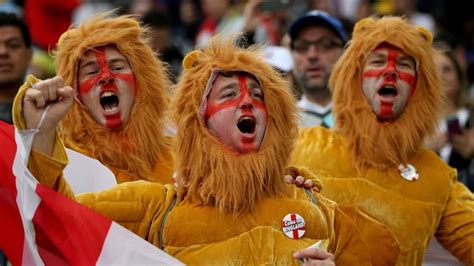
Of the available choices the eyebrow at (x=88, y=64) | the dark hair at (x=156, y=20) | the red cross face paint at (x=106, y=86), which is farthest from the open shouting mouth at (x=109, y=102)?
the dark hair at (x=156, y=20)

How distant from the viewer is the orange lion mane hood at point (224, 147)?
5363 mm

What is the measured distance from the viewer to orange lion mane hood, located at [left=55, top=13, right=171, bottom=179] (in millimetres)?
6359

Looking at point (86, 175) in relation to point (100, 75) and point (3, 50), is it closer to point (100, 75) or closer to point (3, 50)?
point (100, 75)

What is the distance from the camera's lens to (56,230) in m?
5.25

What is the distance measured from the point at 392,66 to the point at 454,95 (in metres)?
2.56

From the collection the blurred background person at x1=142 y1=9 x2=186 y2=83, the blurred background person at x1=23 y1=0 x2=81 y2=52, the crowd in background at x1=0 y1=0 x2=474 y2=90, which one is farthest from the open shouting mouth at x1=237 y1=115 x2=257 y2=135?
the blurred background person at x1=23 y1=0 x2=81 y2=52

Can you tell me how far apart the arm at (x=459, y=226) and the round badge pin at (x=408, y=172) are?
0.19 meters

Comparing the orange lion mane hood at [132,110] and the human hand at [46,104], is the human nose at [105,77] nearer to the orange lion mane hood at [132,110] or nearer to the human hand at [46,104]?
the orange lion mane hood at [132,110]

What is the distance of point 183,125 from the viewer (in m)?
5.49

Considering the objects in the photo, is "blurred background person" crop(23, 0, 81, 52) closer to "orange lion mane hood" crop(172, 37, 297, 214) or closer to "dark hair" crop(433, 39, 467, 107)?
"dark hair" crop(433, 39, 467, 107)

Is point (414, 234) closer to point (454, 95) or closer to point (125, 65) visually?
point (125, 65)

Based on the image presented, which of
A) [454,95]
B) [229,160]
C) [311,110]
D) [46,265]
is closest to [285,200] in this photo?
Answer: [229,160]

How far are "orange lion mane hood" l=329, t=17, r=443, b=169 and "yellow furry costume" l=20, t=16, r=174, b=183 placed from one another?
2.80 feet

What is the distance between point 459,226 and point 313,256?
4.60 ft
